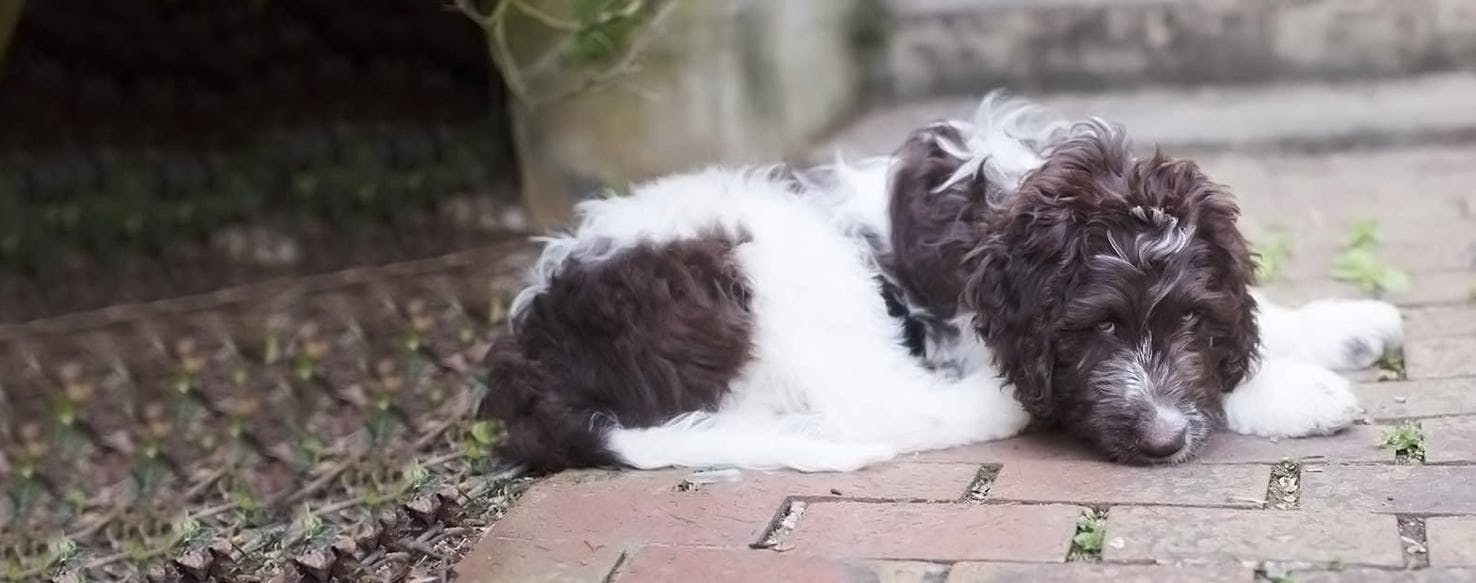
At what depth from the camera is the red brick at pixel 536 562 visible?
9.86 feet

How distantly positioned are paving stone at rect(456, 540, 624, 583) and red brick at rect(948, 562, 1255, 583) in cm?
79

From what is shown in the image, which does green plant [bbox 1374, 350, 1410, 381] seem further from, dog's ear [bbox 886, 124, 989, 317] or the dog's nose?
Result: dog's ear [bbox 886, 124, 989, 317]

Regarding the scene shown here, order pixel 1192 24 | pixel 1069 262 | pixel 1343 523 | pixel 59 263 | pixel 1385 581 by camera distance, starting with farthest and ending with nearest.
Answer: pixel 1192 24, pixel 59 263, pixel 1069 262, pixel 1343 523, pixel 1385 581

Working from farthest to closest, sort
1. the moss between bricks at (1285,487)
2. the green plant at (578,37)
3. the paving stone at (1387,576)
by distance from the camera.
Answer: the green plant at (578,37), the moss between bricks at (1285,487), the paving stone at (1387,576)

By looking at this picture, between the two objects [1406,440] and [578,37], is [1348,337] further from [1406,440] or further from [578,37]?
[578,37]

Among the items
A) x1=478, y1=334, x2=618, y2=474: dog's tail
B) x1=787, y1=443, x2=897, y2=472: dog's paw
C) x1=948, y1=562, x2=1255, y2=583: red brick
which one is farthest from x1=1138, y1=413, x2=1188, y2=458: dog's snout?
x1=478, y1=334, x2=618, y2=474: dog's tail

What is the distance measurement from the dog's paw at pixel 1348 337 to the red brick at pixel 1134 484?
854 mm

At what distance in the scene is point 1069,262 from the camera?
3219 mm

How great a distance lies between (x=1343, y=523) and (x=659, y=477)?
1.61m

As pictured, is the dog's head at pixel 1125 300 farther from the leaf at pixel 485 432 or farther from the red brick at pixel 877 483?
the leaf at pixel 485 432

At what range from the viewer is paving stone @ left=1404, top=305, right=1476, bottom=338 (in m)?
4.00

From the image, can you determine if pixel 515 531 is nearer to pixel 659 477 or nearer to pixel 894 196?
pixel 659 477

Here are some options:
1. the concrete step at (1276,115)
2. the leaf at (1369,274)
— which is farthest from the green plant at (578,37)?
the leaf at (1369,274)

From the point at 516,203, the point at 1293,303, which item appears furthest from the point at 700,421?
the point at 516,203
